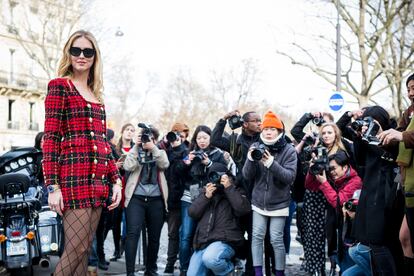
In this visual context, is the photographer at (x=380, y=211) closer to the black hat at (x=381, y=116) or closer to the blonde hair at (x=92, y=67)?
the black hat at (x=381, y=116)

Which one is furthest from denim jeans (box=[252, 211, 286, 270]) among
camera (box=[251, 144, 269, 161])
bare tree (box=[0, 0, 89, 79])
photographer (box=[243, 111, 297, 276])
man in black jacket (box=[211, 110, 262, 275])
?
bare tree (box=[0, 0, 89, 79])

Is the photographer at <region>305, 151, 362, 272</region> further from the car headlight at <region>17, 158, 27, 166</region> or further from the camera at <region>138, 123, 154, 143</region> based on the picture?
the car headlight at <region>17, 158, 27, 166</region>

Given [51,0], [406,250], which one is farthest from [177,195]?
[51,0]

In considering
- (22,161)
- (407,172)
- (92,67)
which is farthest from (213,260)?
(92,67)

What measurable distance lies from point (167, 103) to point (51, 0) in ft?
86.7

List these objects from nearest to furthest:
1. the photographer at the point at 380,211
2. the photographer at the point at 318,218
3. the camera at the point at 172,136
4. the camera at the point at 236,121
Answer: the photographer at the point at 380,211 < the photographer at the point at 318,218 < the camera at the point at 236,121 < the camera at the point at 172,136

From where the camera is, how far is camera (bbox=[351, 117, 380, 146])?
204 inches

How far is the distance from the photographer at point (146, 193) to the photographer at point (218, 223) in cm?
84

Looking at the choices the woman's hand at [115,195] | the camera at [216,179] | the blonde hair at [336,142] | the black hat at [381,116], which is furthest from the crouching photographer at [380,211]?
the woman's hand at [115,195]

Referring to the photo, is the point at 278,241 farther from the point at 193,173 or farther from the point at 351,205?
the point at 193,173

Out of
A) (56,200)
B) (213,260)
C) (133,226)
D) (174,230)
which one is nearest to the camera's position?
(56,200)

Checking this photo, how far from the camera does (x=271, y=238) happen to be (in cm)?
705

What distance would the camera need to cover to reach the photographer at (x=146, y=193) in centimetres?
769

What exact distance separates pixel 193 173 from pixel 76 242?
13.2ft
